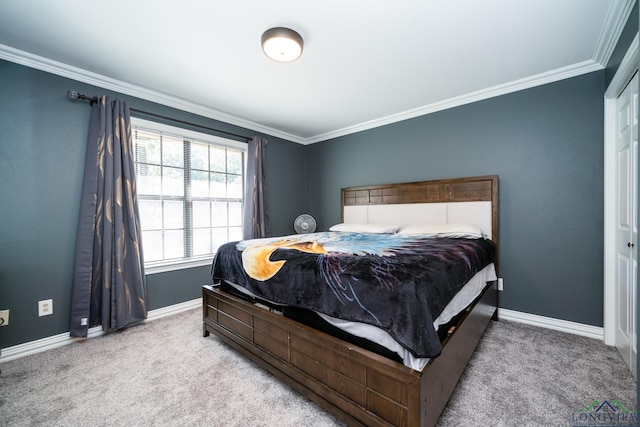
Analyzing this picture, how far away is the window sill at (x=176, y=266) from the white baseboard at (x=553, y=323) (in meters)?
3.40

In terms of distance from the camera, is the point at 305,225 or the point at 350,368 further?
the point at 305,225

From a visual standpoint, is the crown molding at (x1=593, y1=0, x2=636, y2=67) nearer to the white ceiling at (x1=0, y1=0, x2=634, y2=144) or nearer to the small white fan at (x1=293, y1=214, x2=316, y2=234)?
the white ceiling at (x1=0, y1=0, x2=634, y2=144)

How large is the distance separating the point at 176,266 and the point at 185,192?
→ 2.89 ft

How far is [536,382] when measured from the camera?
5.43 ft

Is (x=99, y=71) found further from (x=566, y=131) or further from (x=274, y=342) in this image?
(x=566, y=131)

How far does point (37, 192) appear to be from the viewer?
7.06 feet

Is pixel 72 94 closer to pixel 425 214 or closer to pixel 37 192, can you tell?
pixel 37 192

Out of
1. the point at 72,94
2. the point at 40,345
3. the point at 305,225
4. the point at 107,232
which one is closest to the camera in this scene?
the point at 40,345

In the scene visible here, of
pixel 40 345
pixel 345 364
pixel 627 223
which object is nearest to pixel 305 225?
pixel 345 364

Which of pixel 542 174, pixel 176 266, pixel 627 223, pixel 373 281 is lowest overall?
pixel 176 266

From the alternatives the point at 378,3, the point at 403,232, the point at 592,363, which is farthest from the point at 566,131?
the point at 378,3

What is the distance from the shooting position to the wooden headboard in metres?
2.76

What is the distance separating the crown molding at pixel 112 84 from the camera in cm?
208

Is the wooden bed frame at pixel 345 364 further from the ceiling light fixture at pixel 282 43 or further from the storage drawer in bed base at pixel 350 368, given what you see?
the ceiling light fixture at pixel 282 43
